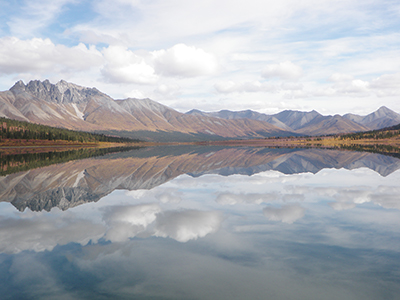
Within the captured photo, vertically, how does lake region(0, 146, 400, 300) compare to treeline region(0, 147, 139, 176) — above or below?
below

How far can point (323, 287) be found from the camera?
30.9 ft

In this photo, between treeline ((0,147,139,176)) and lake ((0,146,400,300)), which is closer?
lake ((0,146,400,300))

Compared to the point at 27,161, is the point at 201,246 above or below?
below

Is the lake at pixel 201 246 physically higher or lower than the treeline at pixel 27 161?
lower

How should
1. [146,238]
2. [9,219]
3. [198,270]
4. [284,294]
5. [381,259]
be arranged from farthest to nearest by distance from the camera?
[9,219], [146,238], [381,259], [198,270], [284,294]

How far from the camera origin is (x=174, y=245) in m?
13.1

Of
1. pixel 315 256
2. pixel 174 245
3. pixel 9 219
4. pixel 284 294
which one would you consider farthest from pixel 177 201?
pixel 284 294

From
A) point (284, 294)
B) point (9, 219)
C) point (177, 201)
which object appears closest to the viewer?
point (284, 294)

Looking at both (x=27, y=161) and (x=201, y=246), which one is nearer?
(x=201, y=246)

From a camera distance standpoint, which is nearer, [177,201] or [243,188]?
[177,201]

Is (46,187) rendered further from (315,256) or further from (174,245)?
(315,256)

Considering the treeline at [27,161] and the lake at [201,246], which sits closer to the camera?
the lake at [201,246]

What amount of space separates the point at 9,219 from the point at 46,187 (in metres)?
12.6

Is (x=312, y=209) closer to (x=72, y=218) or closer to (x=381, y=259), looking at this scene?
(x=381, y=259)
